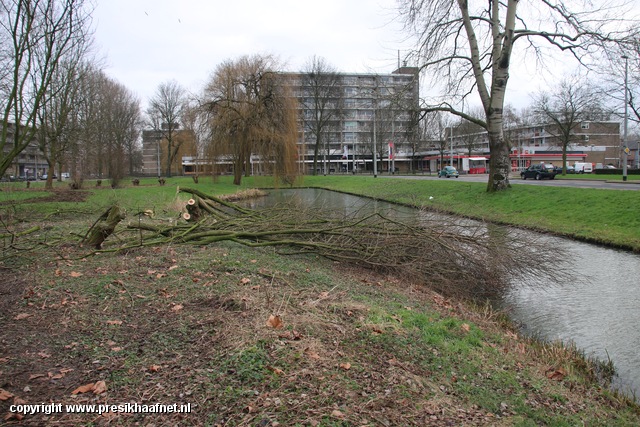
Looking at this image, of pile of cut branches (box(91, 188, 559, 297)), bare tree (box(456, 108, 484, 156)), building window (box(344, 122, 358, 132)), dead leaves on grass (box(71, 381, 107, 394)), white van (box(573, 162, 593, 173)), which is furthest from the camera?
building window (box(344, 122, 358, 132))

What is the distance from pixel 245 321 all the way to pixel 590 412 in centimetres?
333

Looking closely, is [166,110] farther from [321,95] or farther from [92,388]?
[92,388]

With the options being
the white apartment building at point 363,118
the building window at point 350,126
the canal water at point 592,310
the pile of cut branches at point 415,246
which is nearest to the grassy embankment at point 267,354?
the canal water at point 592,310

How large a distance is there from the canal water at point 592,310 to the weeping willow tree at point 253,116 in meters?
25.6

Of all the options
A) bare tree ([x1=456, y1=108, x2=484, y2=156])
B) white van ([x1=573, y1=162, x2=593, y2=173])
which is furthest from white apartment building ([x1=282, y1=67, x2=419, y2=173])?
white van ([x1=573, y1=162, x2=593, y2=173])

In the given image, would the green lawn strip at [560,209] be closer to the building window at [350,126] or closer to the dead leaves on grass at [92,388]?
the dead leaves on grass at [92,388]

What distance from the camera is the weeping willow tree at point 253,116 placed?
3519cm

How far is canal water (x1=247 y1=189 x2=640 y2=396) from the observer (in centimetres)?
564

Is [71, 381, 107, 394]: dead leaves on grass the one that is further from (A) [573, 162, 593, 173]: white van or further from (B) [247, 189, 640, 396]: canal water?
(A) [573, 162, 593, 173]: white van

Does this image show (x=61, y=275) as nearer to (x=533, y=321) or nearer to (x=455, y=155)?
(x=533, y=321)

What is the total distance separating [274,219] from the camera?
10.0 meters

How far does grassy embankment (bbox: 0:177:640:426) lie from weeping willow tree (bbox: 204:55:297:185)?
29066 mm

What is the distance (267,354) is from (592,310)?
5.97 metres

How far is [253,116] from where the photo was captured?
35438 mm
